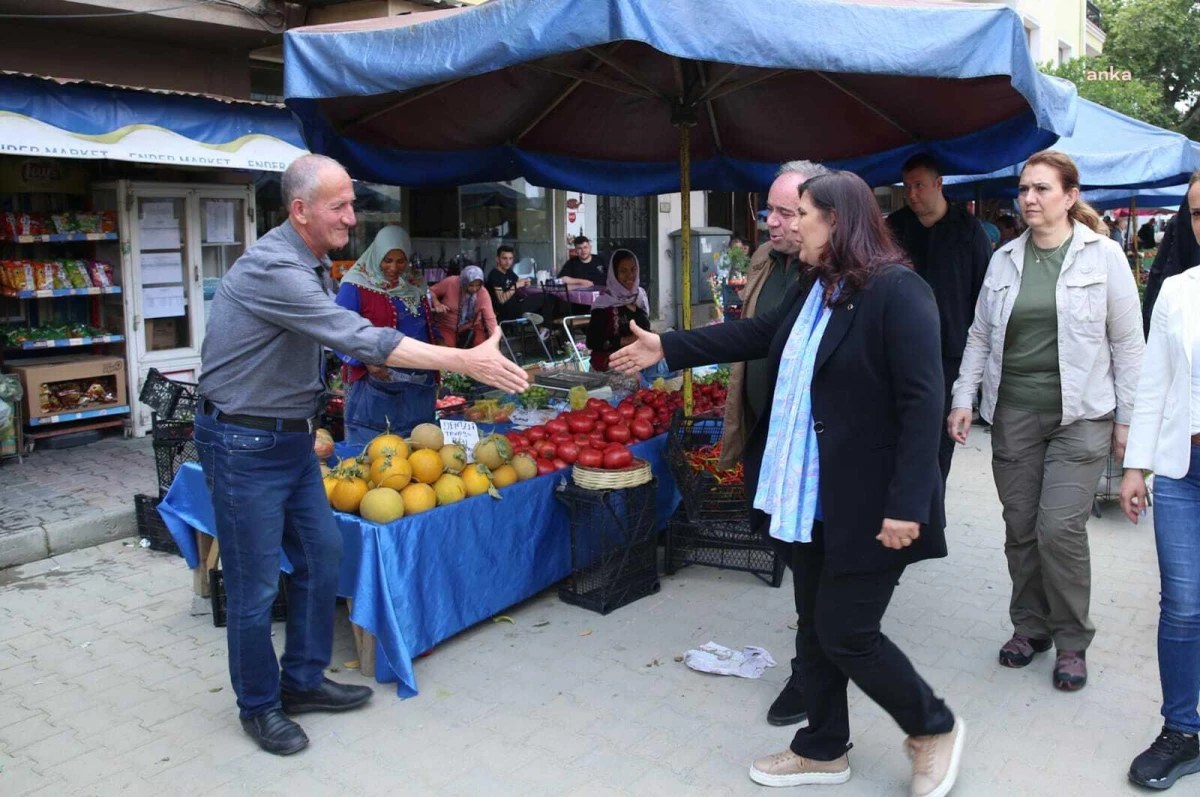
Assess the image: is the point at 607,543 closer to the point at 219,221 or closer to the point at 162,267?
the point at 162,267

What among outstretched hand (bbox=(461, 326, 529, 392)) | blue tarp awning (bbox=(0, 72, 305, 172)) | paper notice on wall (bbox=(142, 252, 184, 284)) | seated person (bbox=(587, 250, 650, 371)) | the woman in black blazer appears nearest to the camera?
the woman in black blazer

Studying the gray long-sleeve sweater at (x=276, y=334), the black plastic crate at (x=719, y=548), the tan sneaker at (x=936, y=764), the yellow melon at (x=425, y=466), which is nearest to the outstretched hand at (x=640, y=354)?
the gray long-sleeve sweater at (x=276, y=334)

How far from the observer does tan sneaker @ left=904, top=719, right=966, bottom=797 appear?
3.20 meters

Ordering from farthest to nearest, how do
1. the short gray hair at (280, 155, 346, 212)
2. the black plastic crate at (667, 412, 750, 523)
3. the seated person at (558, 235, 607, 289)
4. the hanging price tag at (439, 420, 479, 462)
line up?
the seated person at (558, 235, 607, 289), the black plastic crate at (667, 412, 750, 523), the hanging price tag at (439, 420, 479, 462), the short gray hair at (280, 155, 346, 212)

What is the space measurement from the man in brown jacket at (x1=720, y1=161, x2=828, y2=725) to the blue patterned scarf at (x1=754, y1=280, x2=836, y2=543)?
0.19 metres

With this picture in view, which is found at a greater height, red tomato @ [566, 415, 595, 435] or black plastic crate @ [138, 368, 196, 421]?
black plastic crate @ [138, 368, 196, 421]

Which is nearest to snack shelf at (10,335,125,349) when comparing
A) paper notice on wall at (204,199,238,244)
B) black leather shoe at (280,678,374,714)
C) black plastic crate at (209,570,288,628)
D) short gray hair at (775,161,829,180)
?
paper notice on wall at (204,199,238,244)

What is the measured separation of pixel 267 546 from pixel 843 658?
1.98m

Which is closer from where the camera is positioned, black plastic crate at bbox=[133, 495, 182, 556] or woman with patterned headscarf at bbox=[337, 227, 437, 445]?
woman with patterned headscarf at bbox=[337, 227, 437, 445]

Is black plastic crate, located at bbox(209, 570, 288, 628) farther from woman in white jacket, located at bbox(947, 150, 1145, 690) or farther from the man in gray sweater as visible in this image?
woman in white jacket, located at bbox(947, 150, 1145, 690)

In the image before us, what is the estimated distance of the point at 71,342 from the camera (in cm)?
808

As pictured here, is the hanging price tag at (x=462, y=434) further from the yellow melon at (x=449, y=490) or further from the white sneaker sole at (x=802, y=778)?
the white sneaker sole at (x=802, y=778)

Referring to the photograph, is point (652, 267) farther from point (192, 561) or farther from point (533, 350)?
point (192, 561)

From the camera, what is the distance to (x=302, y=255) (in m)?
3.46
